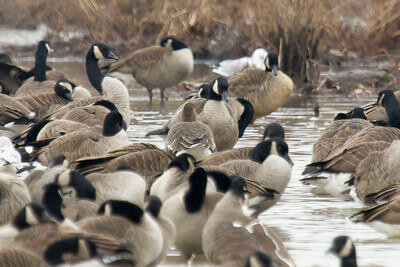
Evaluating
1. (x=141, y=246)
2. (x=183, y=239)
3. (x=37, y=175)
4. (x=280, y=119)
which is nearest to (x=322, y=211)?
(x=183, y=239)

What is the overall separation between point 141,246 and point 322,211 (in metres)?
3.49

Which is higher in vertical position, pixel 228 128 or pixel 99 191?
pixel 99 191

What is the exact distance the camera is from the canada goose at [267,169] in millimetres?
8266

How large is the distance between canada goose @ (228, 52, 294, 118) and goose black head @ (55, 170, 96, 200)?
8.71m

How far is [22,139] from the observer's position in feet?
39.3

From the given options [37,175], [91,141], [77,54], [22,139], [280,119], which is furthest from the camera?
[77,54]

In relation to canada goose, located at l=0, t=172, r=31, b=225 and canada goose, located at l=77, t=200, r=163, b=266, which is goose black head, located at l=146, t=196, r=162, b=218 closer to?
canada goose, located at l=77, t=200, r=163, b=266

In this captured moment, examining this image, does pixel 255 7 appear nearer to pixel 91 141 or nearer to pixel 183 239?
pixel 91 141

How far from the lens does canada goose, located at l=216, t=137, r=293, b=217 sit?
827 centimetres

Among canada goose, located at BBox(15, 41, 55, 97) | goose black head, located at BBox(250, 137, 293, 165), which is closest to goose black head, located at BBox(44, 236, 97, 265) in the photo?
goose black head, located at BBox(250, 137, 293, 165)

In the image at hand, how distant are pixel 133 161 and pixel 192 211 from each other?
212 cm

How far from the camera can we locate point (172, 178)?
26.0ft

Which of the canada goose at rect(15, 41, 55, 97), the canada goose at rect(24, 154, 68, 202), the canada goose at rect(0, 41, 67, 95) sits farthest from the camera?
the canada goose at rect(0, 41, 67, 95)

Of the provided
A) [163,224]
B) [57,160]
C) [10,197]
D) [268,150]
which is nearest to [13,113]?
[57,160]
